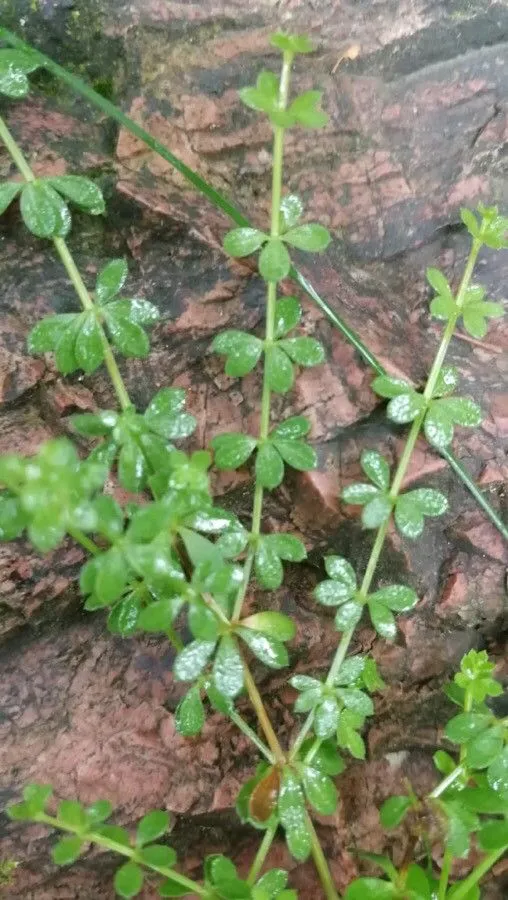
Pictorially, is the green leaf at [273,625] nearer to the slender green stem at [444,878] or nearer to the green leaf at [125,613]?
the green leaf at [125,613]

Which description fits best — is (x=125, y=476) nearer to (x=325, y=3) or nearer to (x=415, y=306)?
(x=415, y=306)

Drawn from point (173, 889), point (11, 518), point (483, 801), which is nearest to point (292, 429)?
point (11, 518)

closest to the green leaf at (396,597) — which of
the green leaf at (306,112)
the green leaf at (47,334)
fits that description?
the green leaf at (47,334)

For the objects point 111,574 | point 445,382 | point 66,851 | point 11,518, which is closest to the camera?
point 111,574

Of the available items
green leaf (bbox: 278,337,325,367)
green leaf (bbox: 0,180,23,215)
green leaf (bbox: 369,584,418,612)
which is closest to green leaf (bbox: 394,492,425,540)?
green leaf (bbox: 369,584,418,612)

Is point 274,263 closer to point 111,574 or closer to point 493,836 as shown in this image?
point 111,574
